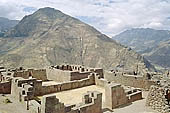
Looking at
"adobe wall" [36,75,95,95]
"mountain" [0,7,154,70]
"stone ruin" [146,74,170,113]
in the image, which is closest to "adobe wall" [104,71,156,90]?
"adobe wall" [36,75,95,95]

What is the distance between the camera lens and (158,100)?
1537 cm

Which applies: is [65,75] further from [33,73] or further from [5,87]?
[5,87]

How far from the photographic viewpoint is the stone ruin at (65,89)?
12469 mm

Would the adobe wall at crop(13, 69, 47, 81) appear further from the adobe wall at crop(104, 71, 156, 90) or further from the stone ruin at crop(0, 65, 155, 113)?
the adobe wall at crop(104, 71, 156, 90)

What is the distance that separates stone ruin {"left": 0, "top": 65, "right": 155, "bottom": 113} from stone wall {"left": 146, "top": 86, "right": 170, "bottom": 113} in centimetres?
188

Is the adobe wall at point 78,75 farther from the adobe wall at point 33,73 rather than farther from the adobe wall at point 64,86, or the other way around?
the adobe wall at point 33,73

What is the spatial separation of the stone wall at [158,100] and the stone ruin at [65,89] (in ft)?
6.16

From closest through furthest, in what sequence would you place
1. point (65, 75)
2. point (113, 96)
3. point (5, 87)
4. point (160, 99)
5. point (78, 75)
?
1. point (160, 99)
2. point (113, 96)
3. point (5, 87)
4. point (78, 75)
5. point (65, 75)

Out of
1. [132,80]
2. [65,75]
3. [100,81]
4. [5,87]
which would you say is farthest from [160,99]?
[5,87]

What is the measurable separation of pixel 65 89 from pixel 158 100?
24.0 feet

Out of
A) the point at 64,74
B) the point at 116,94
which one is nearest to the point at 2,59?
the point at 64,74

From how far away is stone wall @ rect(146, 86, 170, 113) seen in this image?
14932 mm

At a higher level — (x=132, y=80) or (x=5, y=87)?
(x=132, y=80)

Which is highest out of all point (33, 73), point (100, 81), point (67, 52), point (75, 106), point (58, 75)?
point (67, 52)
